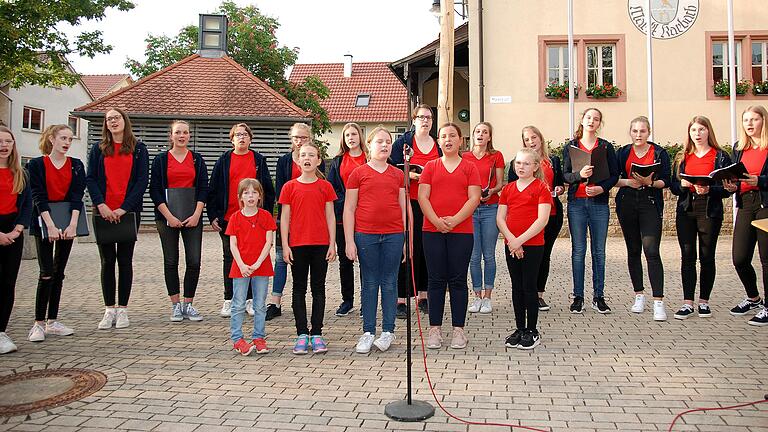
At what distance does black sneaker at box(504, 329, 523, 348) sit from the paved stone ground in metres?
0.10

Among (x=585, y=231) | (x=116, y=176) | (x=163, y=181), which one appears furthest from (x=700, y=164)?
(x=116, y=176)

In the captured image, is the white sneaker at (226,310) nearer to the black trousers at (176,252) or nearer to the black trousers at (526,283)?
the black trousers at (176,252)

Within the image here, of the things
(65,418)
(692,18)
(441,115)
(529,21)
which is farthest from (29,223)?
(692,18)

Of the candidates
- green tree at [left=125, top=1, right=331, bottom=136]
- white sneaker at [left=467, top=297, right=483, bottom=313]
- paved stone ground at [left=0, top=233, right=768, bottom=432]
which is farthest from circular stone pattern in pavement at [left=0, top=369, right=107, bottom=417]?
green tree at [left=125, top=1, right=331, bottom=136]

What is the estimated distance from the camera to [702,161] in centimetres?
634

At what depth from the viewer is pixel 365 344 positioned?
17.2ft

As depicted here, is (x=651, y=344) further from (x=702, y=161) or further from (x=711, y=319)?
(x=702, y=161)

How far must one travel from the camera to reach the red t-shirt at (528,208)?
549 centimetres

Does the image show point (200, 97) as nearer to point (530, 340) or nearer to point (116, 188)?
point (116, 188)

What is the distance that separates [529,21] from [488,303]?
1455 cm

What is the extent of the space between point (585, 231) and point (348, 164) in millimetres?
2655

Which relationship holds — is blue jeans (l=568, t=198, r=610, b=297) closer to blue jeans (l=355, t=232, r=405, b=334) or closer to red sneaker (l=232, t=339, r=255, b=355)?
blue jeans (l=355, t=232, r=405, b=334)

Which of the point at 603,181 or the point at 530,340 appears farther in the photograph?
the point at 603,181

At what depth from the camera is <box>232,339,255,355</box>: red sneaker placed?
5.11 metres
